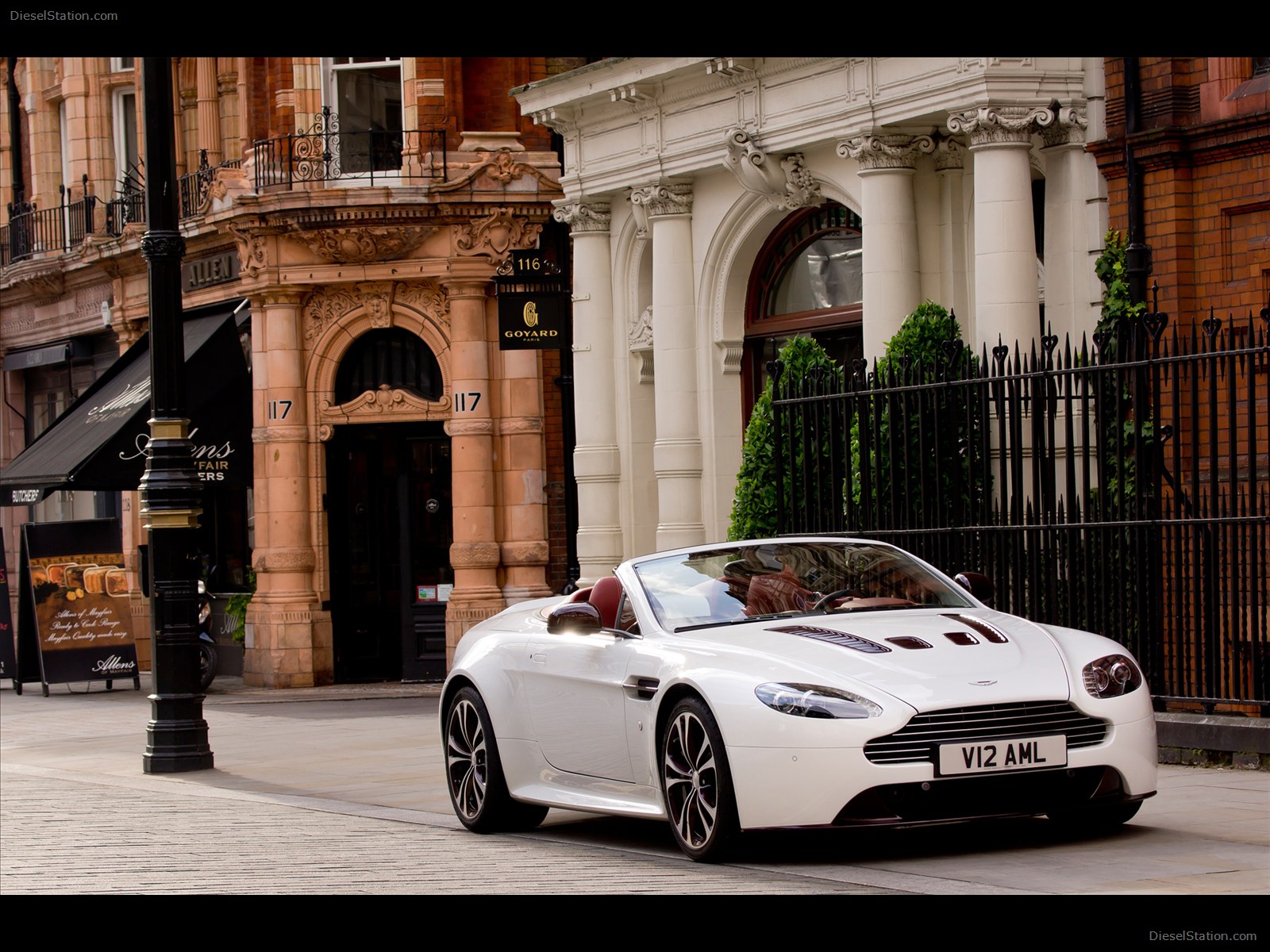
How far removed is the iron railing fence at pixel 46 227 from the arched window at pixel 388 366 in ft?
22.3

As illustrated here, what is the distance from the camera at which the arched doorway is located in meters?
24.2

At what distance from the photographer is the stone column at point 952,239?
17.4 metres

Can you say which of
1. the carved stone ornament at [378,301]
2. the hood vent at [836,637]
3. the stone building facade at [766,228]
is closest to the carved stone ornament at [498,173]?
the stone building facade at [766,228]

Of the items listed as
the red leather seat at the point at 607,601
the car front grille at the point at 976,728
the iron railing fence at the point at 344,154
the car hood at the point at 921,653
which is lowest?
the car front grille at the point at 976,728

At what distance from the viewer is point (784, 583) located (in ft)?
29.5

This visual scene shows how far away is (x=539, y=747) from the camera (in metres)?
9.40

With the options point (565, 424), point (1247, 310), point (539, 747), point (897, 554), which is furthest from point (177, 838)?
point (565, 424)

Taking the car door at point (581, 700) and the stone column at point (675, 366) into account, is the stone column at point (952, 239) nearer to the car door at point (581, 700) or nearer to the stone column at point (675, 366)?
the stone column at point (675, 366)

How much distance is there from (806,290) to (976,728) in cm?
1263

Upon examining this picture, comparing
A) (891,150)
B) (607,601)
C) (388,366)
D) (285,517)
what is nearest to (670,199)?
(891,150)
